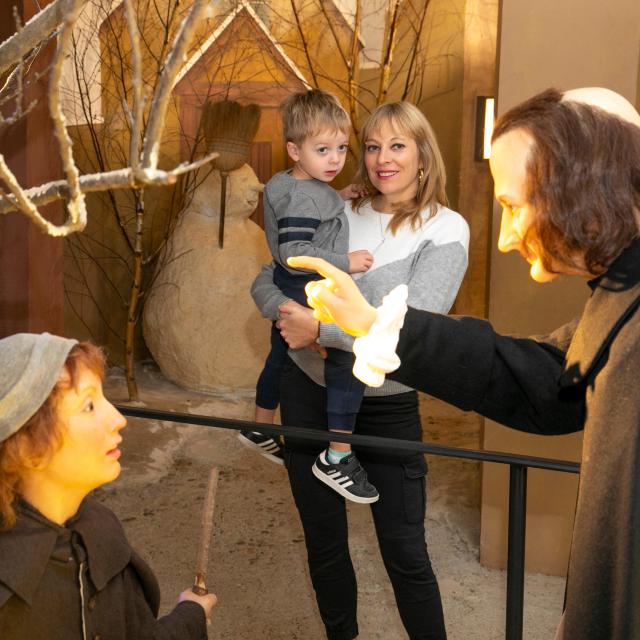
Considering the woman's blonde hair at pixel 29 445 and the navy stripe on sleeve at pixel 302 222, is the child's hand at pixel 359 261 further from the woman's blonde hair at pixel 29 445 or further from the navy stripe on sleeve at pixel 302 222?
the woman's blonde hair at pixel 29 445

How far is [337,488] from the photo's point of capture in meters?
2.43

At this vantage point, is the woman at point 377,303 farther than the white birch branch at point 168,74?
Yes

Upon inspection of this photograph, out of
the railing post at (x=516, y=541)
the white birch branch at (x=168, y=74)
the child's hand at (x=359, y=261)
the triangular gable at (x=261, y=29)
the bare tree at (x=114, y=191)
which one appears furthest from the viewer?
the triangular gable at (x=261, y=29)

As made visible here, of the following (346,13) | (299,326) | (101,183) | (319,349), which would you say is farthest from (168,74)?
(346,13)

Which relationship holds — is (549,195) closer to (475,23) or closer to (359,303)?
(359,303)

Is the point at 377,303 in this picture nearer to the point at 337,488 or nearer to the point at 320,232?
the point at 320,232

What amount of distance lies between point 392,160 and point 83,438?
46.0 inches

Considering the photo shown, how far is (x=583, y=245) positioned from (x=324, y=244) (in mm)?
1218

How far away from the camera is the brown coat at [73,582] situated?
148cm

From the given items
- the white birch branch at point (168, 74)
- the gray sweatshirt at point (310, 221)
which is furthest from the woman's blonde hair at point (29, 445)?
the gray sweatshirt at point (310, 221)

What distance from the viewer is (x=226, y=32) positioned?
6.42 m

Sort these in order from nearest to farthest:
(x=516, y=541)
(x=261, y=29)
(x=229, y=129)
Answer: (x=516, y=541) < (x=229, y=129) < (x=261, y=29)

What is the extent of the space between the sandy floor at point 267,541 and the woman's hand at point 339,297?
202 centimetres

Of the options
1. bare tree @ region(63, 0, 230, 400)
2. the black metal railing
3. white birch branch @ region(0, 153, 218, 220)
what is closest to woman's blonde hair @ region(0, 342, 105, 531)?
white birch branch @ region(0, 153, 218, 220)
